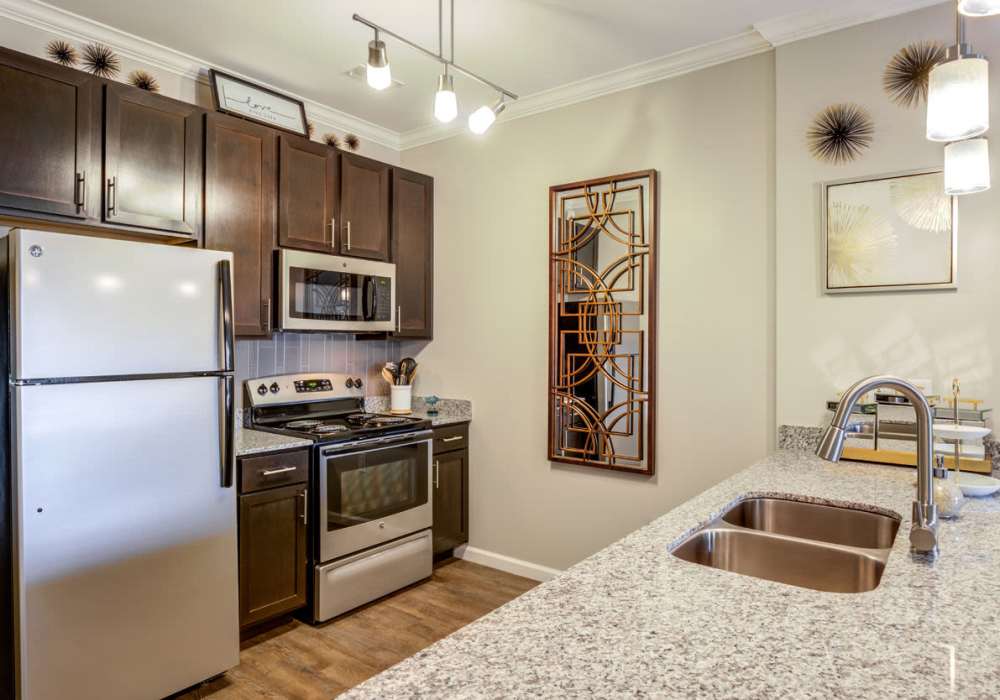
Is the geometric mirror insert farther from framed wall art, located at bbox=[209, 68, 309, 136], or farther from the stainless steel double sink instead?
framed wall art, located at bbox=[209, 68, 309, 136]

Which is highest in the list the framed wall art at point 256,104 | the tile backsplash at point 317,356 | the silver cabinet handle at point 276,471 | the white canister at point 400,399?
the framed wall art at point 256,104

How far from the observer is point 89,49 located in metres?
2.64

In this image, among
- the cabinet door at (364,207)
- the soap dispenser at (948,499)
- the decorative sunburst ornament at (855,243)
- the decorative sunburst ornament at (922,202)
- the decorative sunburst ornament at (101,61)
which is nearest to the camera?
the soap dispenser at (948,499)

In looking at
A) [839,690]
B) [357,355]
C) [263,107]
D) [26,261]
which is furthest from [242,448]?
[839,690]

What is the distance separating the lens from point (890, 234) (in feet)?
7.73

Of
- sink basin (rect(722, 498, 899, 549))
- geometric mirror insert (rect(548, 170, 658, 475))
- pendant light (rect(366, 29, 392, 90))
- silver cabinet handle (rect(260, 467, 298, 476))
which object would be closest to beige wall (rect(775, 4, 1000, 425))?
geometric mirror insert (rect(548, 170, 658, 475))

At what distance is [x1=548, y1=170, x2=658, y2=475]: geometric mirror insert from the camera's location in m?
3.01

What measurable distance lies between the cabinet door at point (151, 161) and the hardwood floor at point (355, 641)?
183cm

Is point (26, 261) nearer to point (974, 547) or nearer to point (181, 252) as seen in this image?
point (181, 252)

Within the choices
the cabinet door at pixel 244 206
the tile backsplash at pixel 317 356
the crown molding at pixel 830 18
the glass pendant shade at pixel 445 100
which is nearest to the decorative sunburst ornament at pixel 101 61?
the cabinet door at pixel 244 206

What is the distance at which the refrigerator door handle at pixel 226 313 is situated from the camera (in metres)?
2.29

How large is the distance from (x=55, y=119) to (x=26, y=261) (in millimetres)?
768

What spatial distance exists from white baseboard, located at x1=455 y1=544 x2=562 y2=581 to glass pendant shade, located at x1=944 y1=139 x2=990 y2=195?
2.48 meters

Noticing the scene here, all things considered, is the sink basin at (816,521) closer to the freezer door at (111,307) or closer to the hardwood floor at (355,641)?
the hardwood floor at (355,641)
